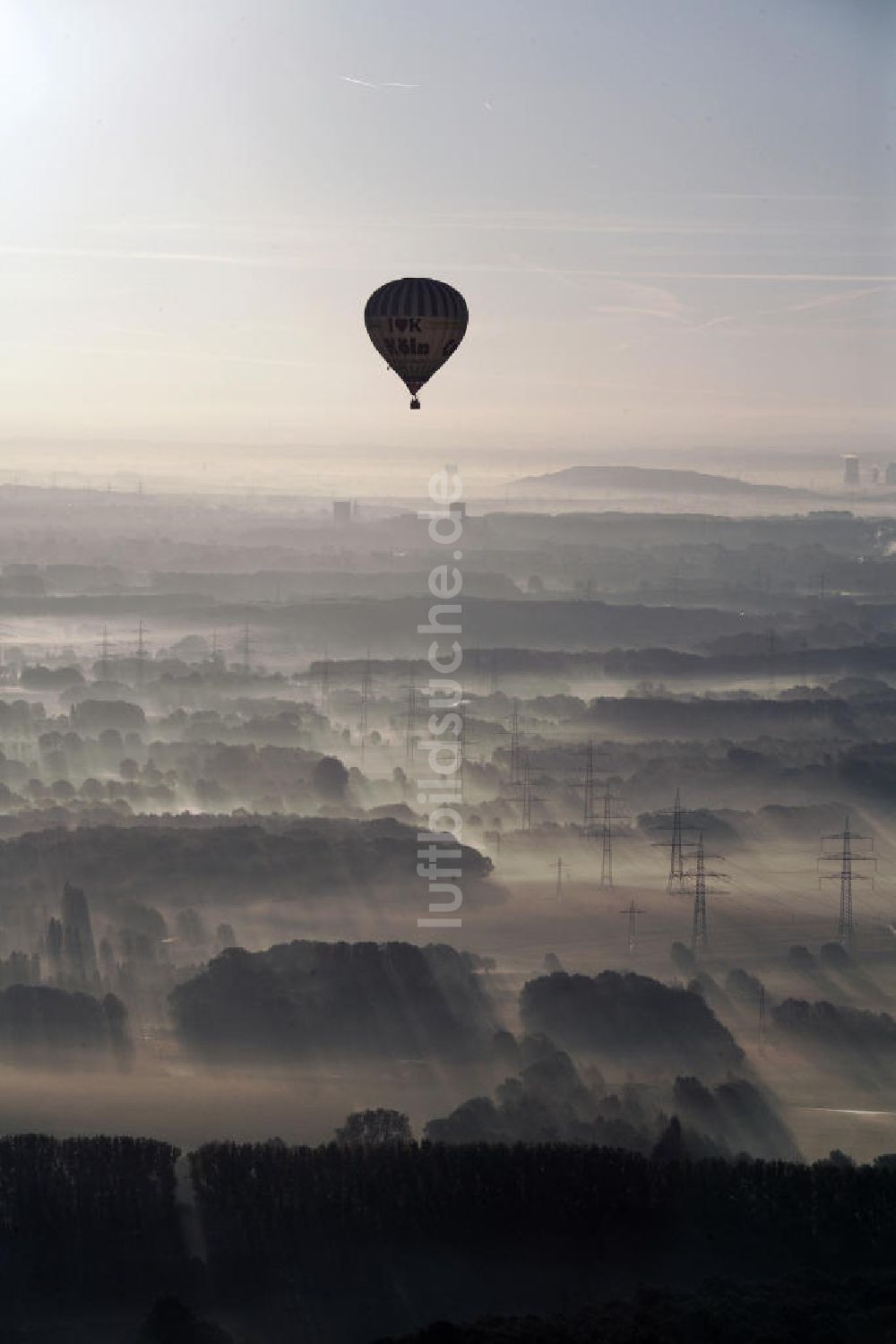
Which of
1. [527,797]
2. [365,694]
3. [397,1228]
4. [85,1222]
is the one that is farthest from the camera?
A: [365,694]

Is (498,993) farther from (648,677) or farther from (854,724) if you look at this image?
(648,677)

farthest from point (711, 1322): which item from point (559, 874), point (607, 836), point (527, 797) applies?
point (527, 797)

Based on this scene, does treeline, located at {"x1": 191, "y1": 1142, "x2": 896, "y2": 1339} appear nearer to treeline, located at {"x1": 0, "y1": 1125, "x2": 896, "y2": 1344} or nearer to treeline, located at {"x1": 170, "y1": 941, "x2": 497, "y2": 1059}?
treeline, located at {"x1": 0, "y1": 1125, "x2": 896, "y2": 1344}

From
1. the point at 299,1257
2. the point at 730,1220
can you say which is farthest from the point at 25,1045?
the point at 730,1220

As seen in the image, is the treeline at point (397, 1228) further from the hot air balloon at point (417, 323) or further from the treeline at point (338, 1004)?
the hot air balloon at point (417, 323)

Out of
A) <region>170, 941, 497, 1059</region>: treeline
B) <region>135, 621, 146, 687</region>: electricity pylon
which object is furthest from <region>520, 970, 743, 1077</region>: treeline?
<region>135, 621, 146, 687</region>: electricity pylon

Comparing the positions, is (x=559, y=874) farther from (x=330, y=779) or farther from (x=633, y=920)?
(x=330, y=779)
